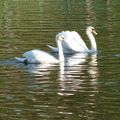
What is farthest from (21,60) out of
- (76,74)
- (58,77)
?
(58,77)

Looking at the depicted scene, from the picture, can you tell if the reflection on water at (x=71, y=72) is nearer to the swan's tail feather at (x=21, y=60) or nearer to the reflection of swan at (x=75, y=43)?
the swan's tail feather at (x=21, y=60)

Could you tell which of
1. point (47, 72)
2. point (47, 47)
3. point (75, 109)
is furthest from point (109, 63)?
point (75, 109)

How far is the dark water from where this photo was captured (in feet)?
50.5

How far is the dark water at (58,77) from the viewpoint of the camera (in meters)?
15.4

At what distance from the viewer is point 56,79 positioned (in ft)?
63.9

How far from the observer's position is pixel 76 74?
20312mm

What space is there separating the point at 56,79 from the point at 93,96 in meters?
2.77

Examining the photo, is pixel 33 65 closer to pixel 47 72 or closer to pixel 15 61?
pixel 15 61

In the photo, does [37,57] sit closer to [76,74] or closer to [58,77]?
[76,74]

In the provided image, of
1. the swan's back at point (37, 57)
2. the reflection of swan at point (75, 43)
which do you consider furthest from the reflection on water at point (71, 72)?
the reflection of swan at point (75, 43)

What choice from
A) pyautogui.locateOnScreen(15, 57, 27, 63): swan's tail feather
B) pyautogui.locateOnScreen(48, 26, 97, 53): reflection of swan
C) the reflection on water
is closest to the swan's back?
pyautogui.locateOnScreen(15, 57, 27, 63): swan's tail feather

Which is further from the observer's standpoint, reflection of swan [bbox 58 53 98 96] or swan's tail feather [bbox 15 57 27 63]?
swan's tail feather [bbox 15 57 27 63]

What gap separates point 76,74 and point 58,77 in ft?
2.23

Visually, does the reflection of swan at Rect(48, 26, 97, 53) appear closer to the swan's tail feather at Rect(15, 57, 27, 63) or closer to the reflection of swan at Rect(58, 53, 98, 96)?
the reflection of swan at Rect(58, 53, 98, 96)
